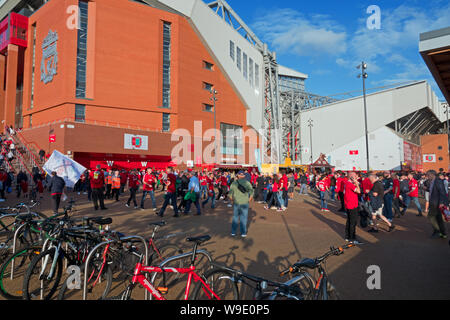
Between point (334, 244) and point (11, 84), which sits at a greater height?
point (11, 84)

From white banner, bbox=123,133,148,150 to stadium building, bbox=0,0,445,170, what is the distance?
123 mm

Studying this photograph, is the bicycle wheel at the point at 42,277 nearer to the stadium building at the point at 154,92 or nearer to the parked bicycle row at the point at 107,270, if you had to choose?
the parked bicycle row at the point at 107,270

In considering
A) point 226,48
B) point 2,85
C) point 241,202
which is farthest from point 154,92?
point 241,202

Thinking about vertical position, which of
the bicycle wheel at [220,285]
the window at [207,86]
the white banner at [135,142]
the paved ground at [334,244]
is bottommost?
the paved ground at [334,244]

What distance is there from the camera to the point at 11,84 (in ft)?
127

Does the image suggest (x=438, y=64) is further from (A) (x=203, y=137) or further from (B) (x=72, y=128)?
(A) (x=203, y=137)

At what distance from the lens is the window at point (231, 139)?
43912 millimetres

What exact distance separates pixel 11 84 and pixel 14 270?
4585 cm

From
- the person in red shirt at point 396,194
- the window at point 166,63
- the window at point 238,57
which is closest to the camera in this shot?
the person in red shirt at point 396,194

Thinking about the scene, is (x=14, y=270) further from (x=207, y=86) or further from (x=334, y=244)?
(x=207, y=86)

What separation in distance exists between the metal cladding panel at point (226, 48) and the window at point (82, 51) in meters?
10.7

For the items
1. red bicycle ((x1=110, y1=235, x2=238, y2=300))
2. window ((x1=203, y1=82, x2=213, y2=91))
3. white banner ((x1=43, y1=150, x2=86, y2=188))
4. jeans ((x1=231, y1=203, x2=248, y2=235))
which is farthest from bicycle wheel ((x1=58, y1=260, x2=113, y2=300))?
window ((x1=203, y1=82, x2=213, y2=91))

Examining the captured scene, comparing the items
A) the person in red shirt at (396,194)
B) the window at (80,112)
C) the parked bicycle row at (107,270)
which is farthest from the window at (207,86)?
the parked bicycle row at (107,270)

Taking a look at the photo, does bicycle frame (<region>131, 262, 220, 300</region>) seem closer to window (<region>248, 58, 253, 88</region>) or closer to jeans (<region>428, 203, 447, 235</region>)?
jeans (<region>428, 203, 447, 235</region>)
